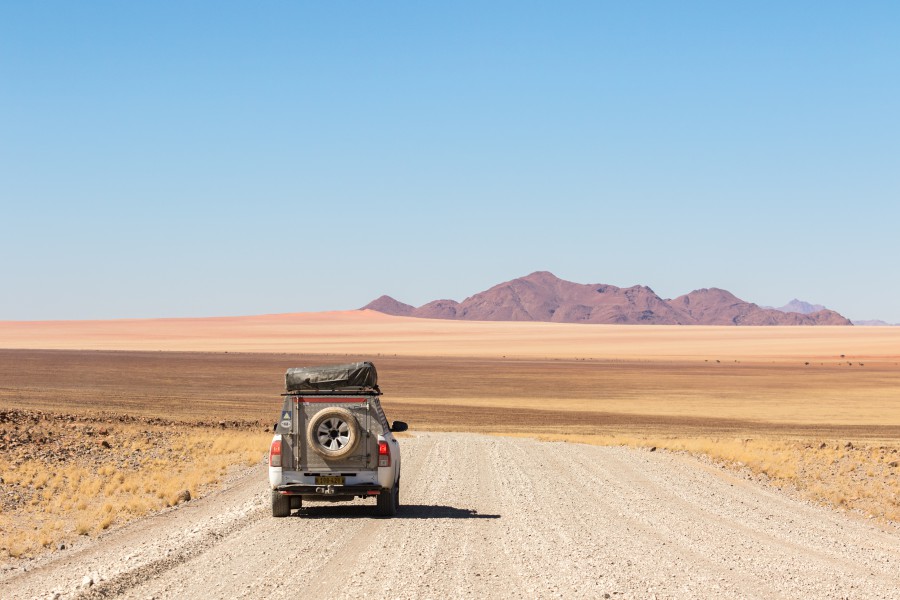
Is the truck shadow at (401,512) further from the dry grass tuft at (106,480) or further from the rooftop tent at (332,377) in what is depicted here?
the dry grass tuft at (106,480)

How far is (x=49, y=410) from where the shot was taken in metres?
47.8

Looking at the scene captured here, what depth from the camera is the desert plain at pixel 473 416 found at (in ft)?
74.1

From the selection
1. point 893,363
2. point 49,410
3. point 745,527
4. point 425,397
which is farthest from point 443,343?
point 745,527

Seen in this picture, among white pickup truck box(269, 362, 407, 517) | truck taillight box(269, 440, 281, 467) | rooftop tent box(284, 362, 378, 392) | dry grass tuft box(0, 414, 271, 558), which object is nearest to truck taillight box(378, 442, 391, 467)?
white pickup truck box(269, 362, 407, 517)

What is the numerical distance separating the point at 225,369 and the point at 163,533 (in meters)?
82.3

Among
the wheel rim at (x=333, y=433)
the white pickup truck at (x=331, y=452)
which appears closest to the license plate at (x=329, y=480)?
the white pickup truck at (x=331, y=452)

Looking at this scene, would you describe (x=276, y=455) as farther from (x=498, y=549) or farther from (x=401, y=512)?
(x=498, y=549)

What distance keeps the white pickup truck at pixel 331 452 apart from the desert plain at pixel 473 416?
3188 mm

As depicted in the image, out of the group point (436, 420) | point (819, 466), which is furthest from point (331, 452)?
point (436, 420)

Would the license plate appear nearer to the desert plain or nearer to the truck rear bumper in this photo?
the truck rear bumper

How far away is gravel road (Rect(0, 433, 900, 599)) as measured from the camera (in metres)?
11.7

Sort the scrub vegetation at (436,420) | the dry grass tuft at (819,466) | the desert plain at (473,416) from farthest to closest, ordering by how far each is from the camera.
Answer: the desert plain at (473,416)
the scrub vegetation at (436,420)
the dry grass tuft at (819,466)

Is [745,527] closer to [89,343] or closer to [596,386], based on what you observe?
[596,386]

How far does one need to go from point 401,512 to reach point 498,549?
441cm
